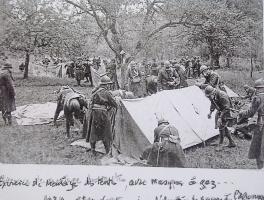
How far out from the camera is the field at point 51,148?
163 inches

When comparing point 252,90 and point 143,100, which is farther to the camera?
point 143,100

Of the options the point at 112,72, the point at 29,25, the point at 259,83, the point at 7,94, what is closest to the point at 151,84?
the point at 112,72

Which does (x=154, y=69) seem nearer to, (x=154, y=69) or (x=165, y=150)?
(x=154, y=69)

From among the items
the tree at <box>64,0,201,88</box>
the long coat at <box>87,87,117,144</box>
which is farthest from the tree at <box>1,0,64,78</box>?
the long coat at <box>87,87,117,144</box>

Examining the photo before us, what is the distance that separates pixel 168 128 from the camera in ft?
13.7

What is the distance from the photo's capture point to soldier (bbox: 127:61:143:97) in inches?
181

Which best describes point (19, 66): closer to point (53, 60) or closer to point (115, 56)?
point (53, 60)

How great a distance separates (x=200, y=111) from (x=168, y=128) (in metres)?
0.71

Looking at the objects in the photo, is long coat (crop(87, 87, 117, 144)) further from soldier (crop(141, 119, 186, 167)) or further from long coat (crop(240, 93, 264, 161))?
long coat (crop(240, 93, 264, 161))

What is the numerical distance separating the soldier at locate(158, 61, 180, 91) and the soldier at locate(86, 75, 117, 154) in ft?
2.30

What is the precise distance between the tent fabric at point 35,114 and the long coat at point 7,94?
0.27 feet

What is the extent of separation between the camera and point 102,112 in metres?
4.53

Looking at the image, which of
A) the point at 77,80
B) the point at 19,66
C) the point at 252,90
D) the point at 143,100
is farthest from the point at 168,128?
the point at 19,66

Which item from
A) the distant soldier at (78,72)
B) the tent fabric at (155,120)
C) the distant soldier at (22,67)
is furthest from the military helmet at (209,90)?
the distant soldier at (22,67)
